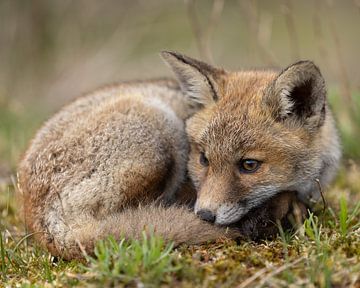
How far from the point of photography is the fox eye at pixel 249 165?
4785 millimetres

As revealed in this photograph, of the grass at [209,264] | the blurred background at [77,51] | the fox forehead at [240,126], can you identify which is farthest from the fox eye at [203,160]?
the blurred background at [77,51]

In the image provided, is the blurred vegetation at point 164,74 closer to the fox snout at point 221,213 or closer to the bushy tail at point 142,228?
the bushy tail at point 142,228

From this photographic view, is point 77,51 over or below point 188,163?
over

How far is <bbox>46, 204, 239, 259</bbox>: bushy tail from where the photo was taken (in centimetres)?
426

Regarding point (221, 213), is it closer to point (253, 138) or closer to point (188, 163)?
point (253, 138)

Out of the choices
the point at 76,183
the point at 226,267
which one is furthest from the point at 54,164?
the point at 226,267

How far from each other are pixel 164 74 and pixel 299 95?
879 centimetres

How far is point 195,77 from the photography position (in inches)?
218

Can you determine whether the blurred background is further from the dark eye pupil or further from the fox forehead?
the dark eye pupil

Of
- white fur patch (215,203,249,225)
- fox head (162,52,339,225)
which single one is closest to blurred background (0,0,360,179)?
fox head (162,52,339,225)

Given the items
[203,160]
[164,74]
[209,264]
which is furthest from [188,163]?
[164,74]

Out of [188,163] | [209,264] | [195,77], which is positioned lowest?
[209,264]

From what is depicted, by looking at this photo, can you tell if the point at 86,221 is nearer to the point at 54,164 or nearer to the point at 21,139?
the point at 54,164

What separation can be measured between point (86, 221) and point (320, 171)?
89.8 inches
